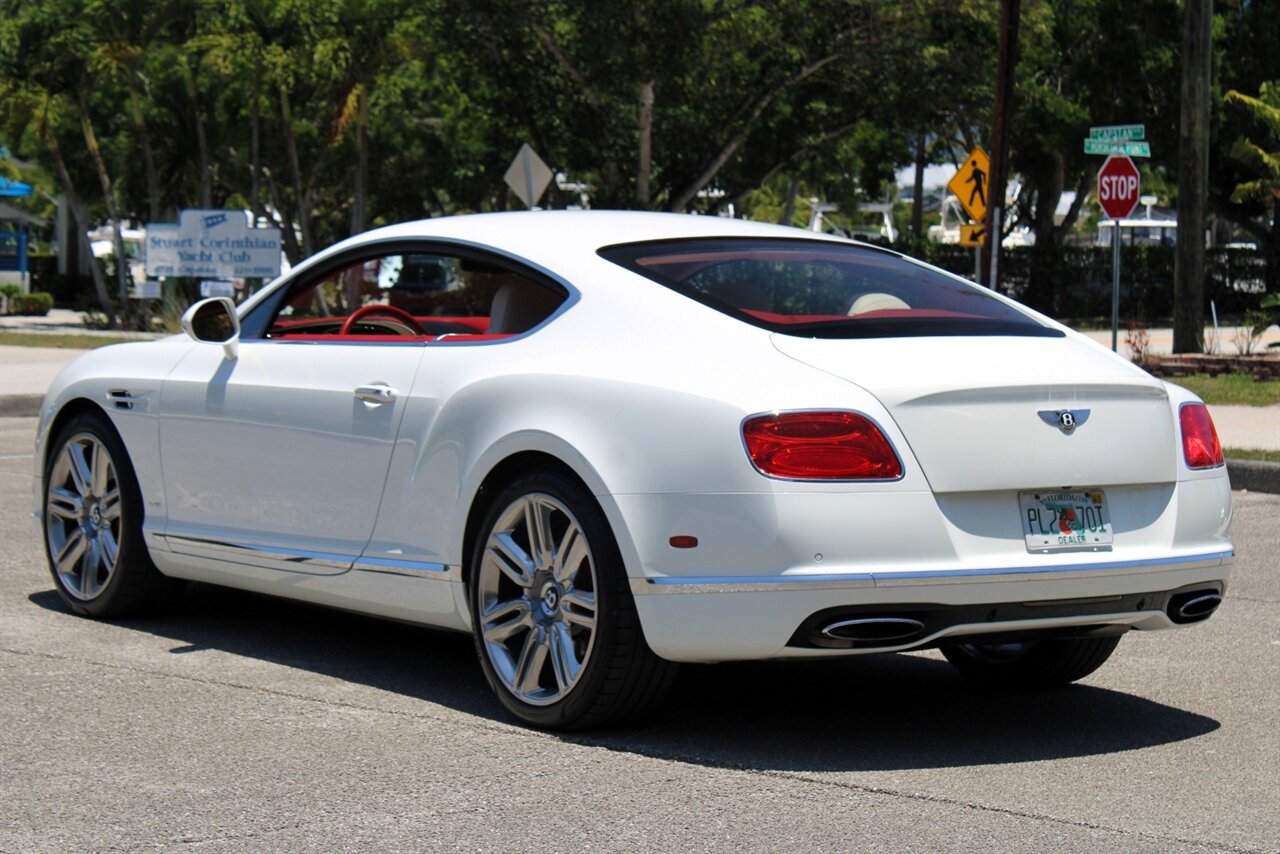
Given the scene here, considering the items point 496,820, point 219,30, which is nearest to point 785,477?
point 496,820

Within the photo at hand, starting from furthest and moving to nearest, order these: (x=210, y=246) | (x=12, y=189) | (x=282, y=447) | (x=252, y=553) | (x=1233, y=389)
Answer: (x=12, y=189), (x=210, y=246), (x=1233, y=389), (x=252, y=553), (x=282, y=447)

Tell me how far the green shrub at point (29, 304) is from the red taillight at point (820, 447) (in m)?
48.0

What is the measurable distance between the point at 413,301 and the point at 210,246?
2048 centimetres

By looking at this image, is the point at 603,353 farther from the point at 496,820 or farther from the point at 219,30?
the point at 219,30

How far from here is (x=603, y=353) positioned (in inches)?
214

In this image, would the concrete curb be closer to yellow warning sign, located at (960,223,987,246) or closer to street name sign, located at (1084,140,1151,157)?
street name sign, located at (1084,140,1151,157)

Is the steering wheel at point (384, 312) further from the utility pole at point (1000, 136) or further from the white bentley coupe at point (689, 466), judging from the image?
the utility pole at point (1000, 136)

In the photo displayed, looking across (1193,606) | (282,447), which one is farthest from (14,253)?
(1193,606)

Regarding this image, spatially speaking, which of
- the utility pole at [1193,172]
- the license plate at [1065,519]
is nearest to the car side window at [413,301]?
the license plate at [1065,519]

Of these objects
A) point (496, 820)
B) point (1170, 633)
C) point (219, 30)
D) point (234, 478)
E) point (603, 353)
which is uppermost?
point (219, 30)

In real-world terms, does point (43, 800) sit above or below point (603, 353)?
below

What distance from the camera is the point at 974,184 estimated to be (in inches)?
1013

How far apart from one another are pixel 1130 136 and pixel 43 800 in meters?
18.2

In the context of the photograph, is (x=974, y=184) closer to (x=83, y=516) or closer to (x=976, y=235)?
(x=976, y=235)
